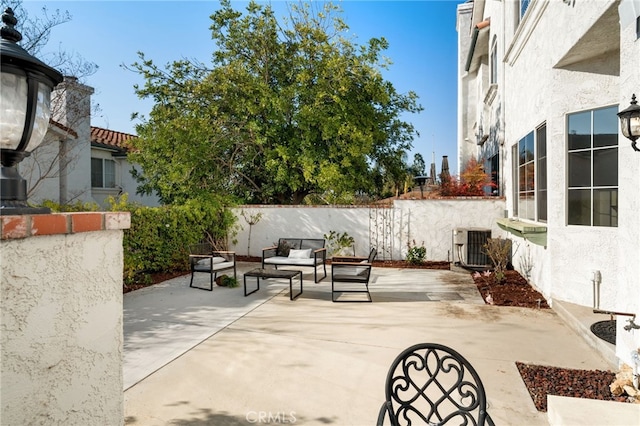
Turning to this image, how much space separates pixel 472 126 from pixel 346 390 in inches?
641

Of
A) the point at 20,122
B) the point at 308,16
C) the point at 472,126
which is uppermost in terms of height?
the point at 308,16

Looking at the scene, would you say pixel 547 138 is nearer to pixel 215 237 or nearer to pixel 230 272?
pixel 230 272

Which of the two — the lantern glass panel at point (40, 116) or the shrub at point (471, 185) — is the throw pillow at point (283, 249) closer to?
the shrub at point (471, 185)

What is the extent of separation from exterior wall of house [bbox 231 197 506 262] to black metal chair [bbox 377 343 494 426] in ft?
25.0

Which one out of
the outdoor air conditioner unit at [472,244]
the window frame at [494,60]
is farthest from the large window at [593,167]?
the window frame at [494,60]

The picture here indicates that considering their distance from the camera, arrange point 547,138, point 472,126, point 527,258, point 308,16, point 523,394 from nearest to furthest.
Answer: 1. point 523,394
2. point 547,138
3. point 527,258
4. point 308,16
5. point 472,126

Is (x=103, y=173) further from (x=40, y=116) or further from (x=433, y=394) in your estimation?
(x=433, y=394)

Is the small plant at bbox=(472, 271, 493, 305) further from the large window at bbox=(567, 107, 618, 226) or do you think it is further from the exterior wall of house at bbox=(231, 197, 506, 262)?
the large window at bbox=(567, 107, 618, 226)

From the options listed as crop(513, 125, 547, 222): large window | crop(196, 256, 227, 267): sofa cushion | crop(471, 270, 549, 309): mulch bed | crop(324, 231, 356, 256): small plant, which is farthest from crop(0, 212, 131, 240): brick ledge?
crop(324, 231, 356, 256): small plant

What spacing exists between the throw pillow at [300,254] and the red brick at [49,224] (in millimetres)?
7769

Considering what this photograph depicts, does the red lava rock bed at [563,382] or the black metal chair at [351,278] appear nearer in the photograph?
the red lava rock bed at [563,382]

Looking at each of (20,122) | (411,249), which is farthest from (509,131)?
(20,122)

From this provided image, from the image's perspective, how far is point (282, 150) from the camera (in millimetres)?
12727

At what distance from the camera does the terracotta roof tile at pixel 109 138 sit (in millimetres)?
16312
